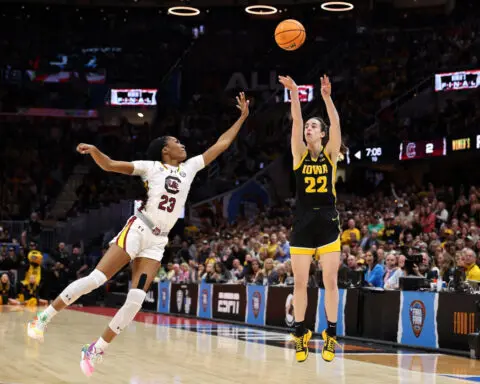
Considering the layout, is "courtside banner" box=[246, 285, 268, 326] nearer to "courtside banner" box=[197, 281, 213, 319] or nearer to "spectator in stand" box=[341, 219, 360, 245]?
"courtside banner" box=[197, 281, 213, 319]

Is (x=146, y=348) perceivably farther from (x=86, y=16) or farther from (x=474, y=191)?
(x=86, y=16)

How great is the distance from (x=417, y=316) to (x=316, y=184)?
19.2 ft

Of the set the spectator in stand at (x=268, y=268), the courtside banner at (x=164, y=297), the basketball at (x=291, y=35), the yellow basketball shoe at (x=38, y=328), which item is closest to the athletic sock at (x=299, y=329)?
the yellow basketball shoe at (x=38, y=328)

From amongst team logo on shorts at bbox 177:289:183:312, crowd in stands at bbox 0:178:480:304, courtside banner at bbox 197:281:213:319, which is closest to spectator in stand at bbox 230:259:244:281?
crowd in stands at bbox 0:178:480:304

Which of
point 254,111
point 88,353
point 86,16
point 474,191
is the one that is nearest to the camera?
point 88,353

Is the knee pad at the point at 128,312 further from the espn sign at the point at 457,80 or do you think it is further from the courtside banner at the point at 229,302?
the espn sign at the point at 457,80

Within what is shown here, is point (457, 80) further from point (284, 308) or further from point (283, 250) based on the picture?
point (284, 308)

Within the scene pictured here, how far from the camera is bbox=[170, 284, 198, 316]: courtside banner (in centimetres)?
2278

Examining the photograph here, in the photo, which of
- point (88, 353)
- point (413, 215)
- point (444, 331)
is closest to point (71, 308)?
point (413, 215)

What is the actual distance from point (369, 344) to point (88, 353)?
295 inches

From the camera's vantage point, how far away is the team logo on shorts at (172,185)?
9.23m

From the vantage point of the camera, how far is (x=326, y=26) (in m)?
39.6

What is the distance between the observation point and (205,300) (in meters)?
22.0

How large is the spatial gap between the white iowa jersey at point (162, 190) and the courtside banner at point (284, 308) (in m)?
8.24
